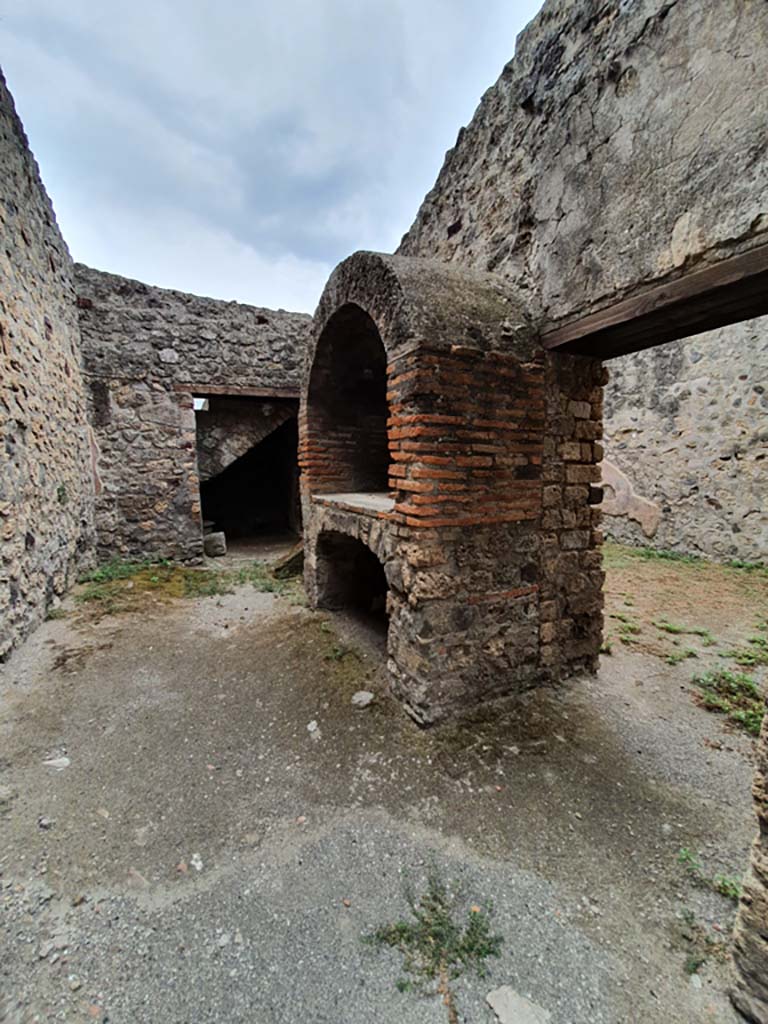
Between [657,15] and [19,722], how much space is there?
5056mm

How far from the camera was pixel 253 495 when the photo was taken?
10508 mm

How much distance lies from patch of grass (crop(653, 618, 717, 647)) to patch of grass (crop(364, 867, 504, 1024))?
130 inches

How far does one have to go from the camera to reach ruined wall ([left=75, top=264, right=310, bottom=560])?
5.74m

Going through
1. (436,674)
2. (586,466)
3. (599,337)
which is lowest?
(436,674)

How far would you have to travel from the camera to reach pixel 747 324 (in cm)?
533

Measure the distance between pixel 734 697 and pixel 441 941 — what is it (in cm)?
264

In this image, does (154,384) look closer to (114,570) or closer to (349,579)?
(114,570)

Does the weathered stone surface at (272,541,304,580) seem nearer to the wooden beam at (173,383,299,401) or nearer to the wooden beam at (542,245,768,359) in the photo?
the wooden beam at (173,383,299,401)

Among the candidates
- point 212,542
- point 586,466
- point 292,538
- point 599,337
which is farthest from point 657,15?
point 292,538

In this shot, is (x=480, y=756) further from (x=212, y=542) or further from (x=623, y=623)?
(x=212, y=542)

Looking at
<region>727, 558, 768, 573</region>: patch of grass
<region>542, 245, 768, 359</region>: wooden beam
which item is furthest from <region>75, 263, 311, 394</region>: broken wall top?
<region>727, 558, 768, 573</region>: patch of grass

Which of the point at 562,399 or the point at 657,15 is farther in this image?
the point at 562,399

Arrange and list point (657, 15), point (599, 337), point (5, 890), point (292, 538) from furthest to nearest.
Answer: point (292, 538)
point (599, 337)
point (657, 15)
point (5, 890)

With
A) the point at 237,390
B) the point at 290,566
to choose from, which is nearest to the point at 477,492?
the point at 290,566
